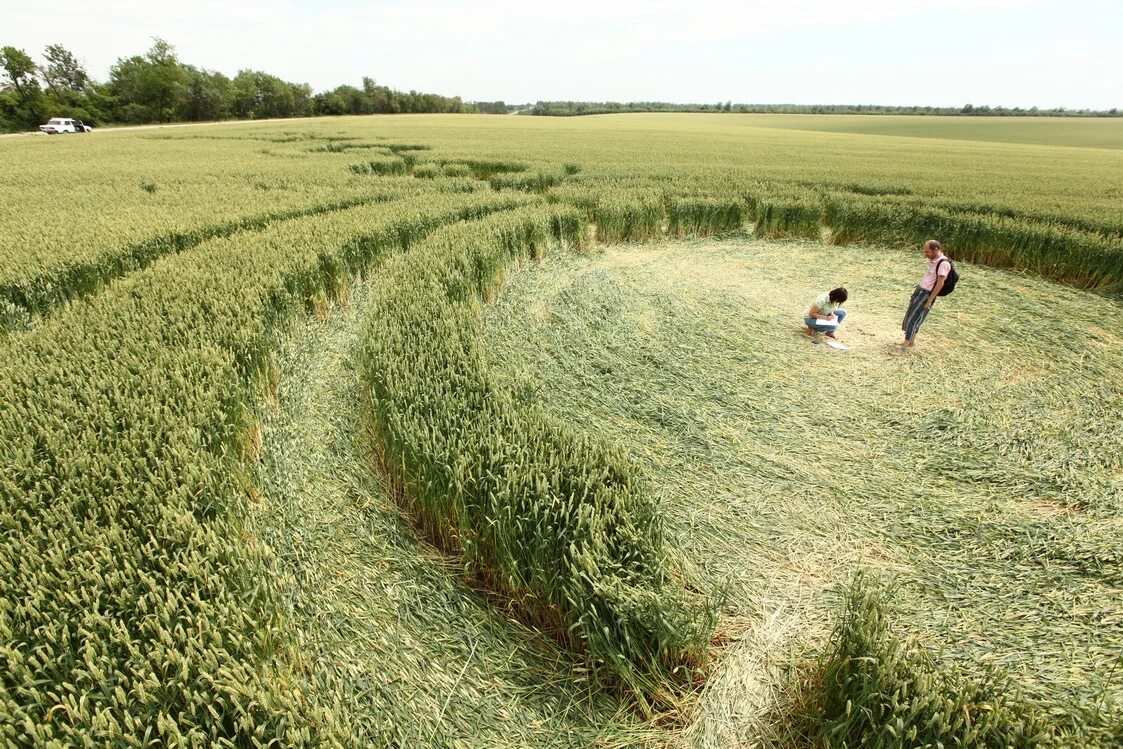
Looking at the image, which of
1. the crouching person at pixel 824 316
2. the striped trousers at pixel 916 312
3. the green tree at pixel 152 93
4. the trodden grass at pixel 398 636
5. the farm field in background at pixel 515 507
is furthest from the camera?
the green tree at pixel 152 93

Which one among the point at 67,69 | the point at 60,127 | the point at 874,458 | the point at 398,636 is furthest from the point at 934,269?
the point at 67,69

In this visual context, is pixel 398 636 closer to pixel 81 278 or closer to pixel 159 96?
pixel 81 278

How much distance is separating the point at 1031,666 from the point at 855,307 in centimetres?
639

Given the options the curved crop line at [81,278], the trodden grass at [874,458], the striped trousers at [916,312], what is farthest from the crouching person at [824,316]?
the curved crop line at [81,278]

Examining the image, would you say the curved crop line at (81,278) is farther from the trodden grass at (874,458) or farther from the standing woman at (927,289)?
the standing woman at (927,289)

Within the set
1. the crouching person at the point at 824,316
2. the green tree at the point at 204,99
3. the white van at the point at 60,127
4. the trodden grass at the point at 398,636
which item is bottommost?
the trodden grass at the point at 398,636

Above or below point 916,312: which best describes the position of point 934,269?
above

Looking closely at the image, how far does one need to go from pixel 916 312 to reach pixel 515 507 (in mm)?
6006

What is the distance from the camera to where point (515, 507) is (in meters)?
2.74

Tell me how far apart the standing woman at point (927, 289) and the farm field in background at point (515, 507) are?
1.07ft

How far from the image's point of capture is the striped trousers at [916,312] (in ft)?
19.7

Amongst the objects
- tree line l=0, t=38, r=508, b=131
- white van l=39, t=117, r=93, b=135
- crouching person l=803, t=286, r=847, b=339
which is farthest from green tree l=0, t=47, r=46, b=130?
crouching person l=803, t=286, r=847, b=339

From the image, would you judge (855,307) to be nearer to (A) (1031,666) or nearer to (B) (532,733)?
(A) (1031,666)

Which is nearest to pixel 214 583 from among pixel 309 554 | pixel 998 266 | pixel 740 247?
pixel 309 554
